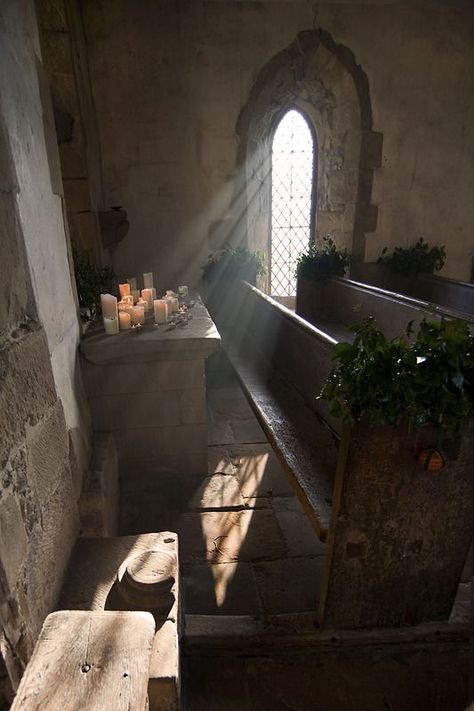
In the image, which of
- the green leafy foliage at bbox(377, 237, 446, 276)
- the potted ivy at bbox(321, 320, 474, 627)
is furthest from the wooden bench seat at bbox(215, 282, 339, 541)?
the green leafy foliage at bbox(377, 237, 446, 276)

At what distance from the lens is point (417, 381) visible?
4.27 ft

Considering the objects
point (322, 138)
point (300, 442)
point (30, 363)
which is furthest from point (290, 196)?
point (30, 363)

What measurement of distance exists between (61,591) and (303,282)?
4.74 meters

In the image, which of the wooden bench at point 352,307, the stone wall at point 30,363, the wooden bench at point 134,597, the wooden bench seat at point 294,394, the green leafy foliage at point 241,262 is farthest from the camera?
the green leafy foliage at point 241,262

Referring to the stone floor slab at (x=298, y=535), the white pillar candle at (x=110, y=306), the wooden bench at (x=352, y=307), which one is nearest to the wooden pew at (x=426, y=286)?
the wooden bench at (x=352, y=307)

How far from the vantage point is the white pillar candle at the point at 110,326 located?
265 centimetres

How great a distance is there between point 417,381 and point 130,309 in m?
2.17

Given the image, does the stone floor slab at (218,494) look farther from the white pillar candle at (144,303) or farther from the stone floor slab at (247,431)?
the white pillar candle at (144,303)

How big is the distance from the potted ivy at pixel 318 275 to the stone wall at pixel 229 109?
3.94ft

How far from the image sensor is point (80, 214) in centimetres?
422

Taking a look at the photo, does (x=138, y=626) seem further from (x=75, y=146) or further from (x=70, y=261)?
(x=75, y=146)

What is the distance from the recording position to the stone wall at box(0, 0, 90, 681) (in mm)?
1172

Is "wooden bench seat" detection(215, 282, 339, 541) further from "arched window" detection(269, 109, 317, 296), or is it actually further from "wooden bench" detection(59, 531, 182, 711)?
"arched window" detection(269, 109, 317, 296)

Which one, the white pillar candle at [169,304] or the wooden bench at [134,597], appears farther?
the white pillar candle at [169,304]
